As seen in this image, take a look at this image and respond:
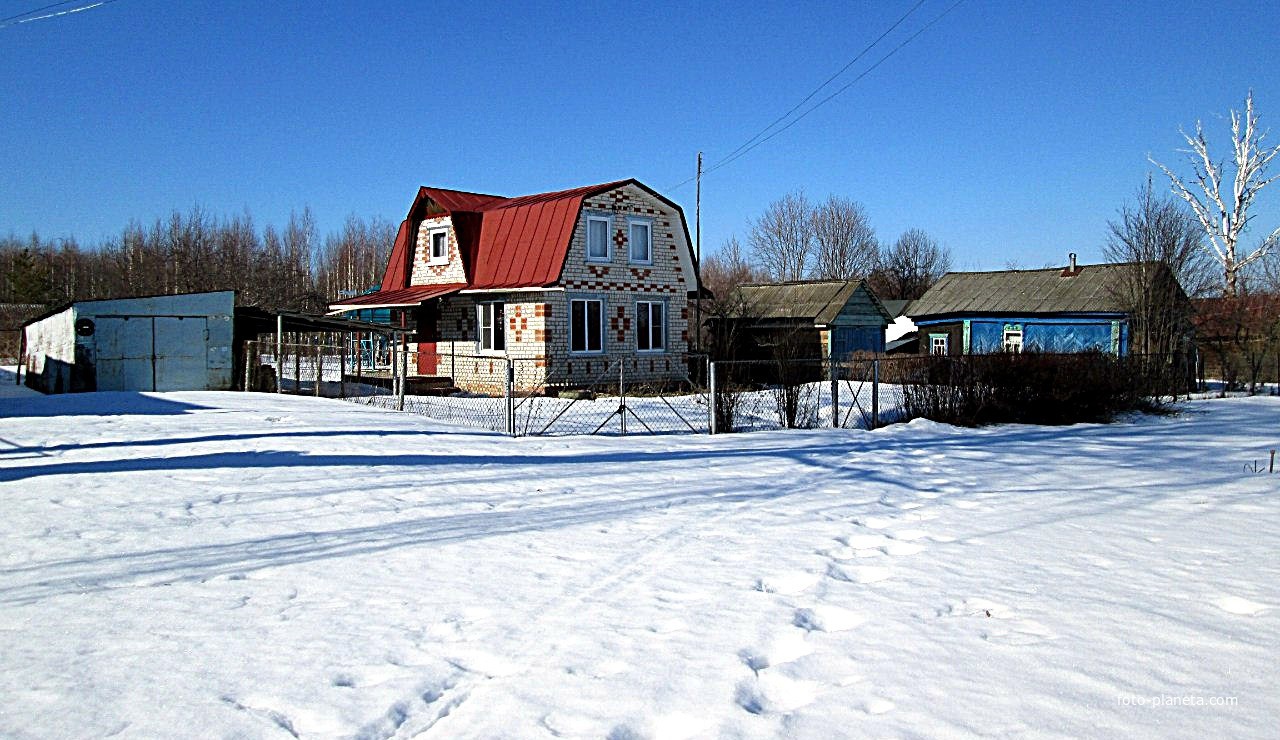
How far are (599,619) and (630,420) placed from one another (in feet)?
44.0

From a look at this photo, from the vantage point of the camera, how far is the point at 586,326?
27.2 meters

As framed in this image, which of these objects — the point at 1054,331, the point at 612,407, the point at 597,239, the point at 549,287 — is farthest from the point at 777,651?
the point at 1054,331

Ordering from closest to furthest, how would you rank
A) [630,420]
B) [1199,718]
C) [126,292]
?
[1199,718]
[630,420]
[126,292]

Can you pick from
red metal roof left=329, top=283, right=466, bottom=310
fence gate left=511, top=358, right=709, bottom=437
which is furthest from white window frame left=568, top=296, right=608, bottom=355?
red metal roof left=329, top=283, right=466, bottom=310

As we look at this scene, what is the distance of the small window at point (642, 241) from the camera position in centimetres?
2836

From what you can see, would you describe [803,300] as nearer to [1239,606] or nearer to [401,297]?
[401,297]

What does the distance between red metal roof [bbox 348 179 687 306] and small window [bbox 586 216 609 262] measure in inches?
32.0

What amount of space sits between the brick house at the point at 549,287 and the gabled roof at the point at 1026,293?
1758 centimetres

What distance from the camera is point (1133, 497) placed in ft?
29.6

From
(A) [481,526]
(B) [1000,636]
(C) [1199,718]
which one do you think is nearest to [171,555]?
(A) [481,526]

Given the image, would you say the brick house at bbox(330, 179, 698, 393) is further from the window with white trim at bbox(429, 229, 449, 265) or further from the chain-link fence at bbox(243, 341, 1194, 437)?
the chain-link fence at bbox(243, 341, 1194, 437)

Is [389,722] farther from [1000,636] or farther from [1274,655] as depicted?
[1274,655]

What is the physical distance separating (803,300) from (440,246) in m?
17.9

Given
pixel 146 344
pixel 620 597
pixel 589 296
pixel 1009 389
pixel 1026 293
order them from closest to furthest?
pixel 620 597
pixel 1009 389
pixel 146 344
pixel 589 296
pixel 1026 293
